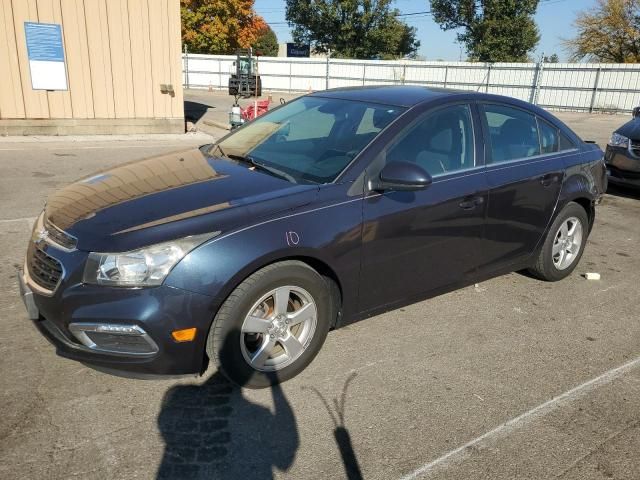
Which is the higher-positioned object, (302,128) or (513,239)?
(302,128)

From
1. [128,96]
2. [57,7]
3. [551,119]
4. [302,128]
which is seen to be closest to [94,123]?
[128,96]

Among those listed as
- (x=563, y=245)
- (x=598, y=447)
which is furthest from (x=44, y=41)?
(x=598, y=447)

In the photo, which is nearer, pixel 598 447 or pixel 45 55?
pixel 598 447

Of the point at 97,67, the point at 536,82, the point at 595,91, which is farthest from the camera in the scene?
the point at 536,82

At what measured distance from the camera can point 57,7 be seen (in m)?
11.1

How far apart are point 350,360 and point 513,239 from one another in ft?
5.60

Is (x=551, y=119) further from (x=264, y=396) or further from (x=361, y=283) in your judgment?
(x=264, y=396)

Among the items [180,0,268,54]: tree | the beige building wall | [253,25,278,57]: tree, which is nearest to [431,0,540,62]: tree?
[180,0,268,54]: tree

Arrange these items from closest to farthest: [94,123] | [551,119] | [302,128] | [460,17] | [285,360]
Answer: [285,360]
[302,128]
[551,119]
[94,123]
[460,17]

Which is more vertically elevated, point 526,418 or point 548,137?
point 548,137

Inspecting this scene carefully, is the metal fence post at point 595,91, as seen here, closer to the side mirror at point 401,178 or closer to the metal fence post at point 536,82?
the metal fence post at point 536,82

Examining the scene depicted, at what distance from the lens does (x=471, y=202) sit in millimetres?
3750

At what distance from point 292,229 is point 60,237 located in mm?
1217

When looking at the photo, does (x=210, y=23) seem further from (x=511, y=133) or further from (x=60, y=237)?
(x=60, y=237)
